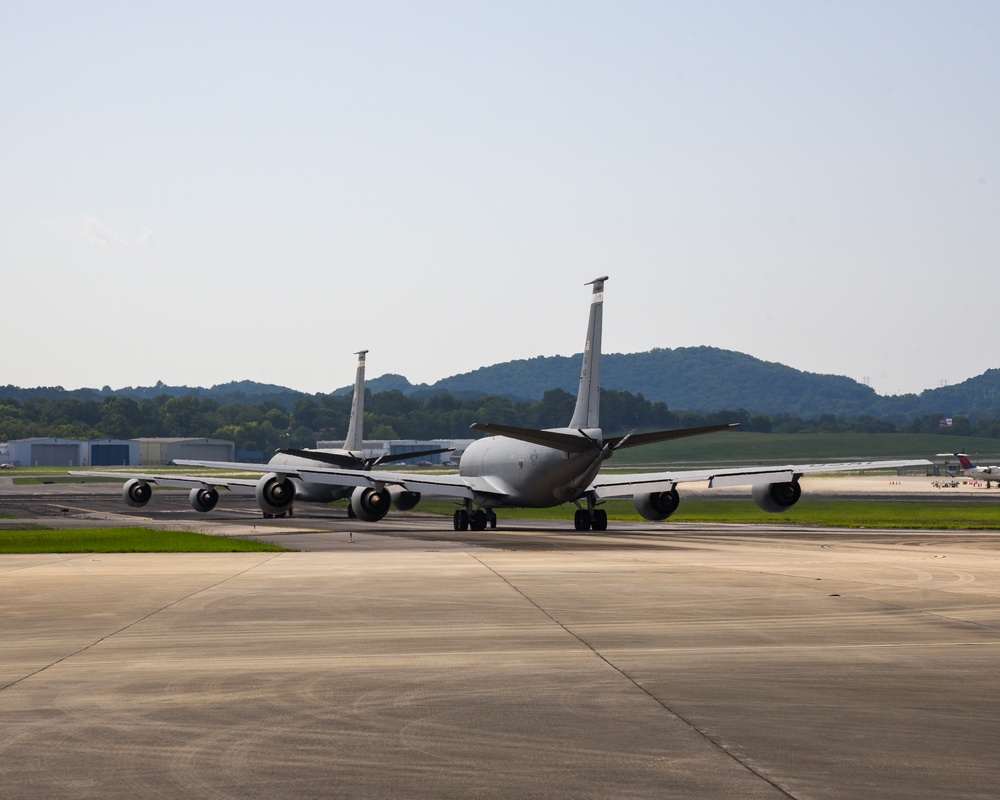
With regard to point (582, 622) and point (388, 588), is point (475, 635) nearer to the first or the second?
point (582, 622)

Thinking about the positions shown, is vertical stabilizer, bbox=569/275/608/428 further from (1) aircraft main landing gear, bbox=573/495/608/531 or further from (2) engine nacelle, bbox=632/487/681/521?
(1) aircraft main landing gear, bbox=573/495/608/531

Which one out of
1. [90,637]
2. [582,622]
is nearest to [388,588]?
[582,622]

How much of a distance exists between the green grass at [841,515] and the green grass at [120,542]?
26.9 metres

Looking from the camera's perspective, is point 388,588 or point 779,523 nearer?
point 388,588

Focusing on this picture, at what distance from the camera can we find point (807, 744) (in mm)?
9195

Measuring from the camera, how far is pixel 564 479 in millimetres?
46375

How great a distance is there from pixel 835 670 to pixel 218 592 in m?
12.9

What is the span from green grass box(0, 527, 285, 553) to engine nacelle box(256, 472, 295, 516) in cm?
692

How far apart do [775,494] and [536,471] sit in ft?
30.6

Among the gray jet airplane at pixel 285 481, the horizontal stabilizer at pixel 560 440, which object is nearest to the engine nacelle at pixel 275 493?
the gray jet airplane at pixel 285 481

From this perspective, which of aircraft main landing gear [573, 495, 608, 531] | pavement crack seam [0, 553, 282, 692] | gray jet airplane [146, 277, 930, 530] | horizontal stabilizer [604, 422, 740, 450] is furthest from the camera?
aircraft main landing gear [573, 495, 608, 531]

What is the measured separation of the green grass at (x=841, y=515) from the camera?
174ft

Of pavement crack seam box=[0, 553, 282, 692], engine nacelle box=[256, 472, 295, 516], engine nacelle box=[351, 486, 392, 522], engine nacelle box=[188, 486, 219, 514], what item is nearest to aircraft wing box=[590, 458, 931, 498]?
engine nacelle box=[351, 486, 392, 522]

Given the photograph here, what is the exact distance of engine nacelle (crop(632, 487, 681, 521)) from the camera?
155 feet
